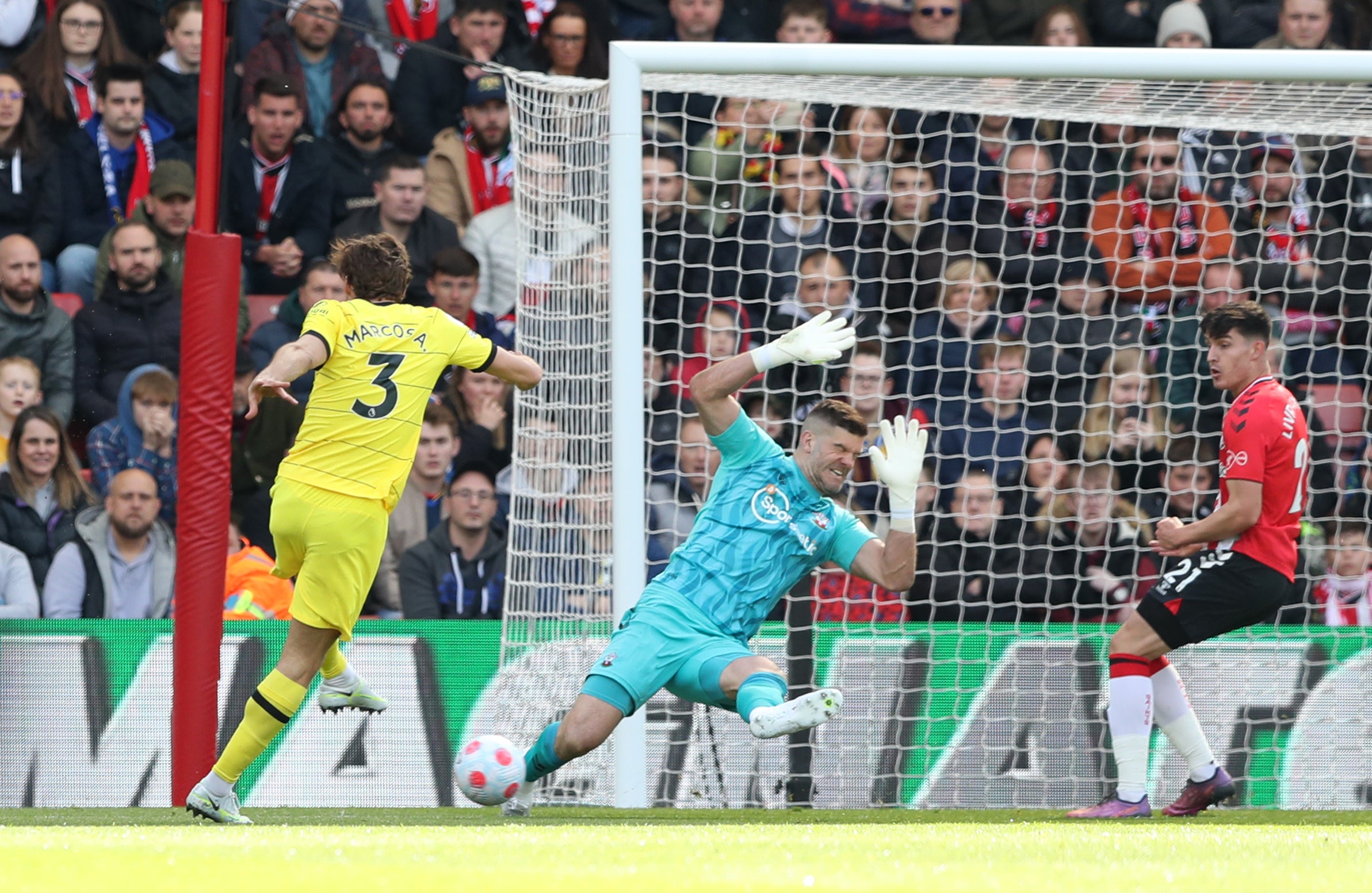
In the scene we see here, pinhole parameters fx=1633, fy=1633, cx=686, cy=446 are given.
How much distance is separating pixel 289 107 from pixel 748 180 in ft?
8.75

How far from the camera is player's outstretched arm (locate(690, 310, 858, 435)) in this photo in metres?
5.88

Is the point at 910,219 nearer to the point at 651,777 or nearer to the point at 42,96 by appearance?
the point at 651,777

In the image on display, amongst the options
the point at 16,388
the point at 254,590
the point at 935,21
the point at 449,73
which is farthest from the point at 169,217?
the point at 935,21

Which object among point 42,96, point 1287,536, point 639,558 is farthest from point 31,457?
point 1287,536

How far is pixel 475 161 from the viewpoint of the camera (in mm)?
9734

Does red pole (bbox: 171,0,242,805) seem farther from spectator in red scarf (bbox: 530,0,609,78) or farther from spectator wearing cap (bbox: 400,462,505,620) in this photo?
spectator in red scarf (bbox: 530,0,609,78)

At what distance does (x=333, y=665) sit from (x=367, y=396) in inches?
42.3

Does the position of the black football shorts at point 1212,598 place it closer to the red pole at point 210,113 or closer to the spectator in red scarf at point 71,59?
the red pole at point 210,113

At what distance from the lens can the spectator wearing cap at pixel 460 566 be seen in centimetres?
812

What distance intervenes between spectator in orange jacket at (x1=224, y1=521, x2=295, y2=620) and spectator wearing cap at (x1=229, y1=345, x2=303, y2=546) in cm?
60

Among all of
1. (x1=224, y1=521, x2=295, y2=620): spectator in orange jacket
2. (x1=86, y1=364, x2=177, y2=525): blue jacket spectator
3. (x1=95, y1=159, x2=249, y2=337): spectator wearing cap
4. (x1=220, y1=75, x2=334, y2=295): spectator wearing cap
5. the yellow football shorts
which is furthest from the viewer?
(x1=220, y1=75, x2=334, y2=295): spectator wearing cap

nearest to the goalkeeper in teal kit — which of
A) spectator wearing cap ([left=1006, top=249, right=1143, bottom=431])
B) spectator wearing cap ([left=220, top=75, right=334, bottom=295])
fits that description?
spectator wearing cap ([left=1006, top=249, right=1143, bottom=431])

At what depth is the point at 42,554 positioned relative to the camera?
8008mm

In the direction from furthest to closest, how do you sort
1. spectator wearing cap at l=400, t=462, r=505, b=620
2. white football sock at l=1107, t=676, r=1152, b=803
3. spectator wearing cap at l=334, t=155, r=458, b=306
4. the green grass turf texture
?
1. spectator wearing cap at l=334, t=155, r=458, b=306
2. spectator wearing cap at l=400, t=462, r=505, b=620
3. white football sock at l=1107, t=676, r=1152, b=803
4. the green grass turf texture
